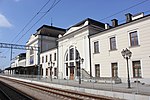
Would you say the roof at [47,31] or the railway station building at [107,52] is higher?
the roof at [47,31]

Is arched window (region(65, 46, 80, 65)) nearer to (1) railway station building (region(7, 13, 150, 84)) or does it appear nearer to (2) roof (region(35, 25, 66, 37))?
(1) railway station building (region(7, 13, 150, 84))

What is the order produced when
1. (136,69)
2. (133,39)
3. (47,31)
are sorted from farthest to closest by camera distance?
(47,31)
(133,39)
(136,69)

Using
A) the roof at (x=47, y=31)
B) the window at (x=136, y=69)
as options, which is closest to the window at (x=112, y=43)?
the window at (x=136, y=69)

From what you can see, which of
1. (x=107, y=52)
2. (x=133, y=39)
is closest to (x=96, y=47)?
(x=107, y=52)

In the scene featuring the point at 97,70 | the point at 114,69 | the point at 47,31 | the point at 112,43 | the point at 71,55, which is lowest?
the point at 97,70

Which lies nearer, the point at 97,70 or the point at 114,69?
the point at 114,69

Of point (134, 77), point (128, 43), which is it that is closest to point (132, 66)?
point (134, 77)

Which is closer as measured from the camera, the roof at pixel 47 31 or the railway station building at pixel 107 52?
the railway station building at pixel 107 52

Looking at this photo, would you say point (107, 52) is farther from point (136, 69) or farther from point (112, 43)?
point (136, 69)

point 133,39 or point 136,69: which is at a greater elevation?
point 133,39

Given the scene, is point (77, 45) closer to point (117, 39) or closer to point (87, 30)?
point (87, 30)

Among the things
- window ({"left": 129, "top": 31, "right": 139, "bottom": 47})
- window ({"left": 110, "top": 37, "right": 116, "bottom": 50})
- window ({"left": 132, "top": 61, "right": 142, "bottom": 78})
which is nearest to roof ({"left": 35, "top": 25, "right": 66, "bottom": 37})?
window ({"left": 110, "top": 37, "right": 116, "bottom": 50})

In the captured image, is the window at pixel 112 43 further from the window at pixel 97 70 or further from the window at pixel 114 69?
the window at pixel 97 70

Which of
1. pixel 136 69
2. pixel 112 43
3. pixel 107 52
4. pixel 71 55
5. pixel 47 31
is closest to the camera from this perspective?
pixel 136 69
